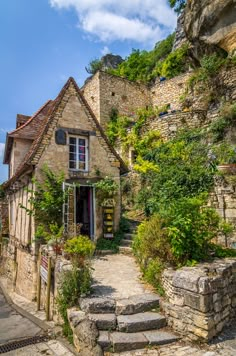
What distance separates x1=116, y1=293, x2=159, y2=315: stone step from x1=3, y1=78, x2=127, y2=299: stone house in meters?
4.64

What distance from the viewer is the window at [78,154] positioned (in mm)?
10133

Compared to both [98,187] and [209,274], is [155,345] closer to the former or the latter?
[209,274]

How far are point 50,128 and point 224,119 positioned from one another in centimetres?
868

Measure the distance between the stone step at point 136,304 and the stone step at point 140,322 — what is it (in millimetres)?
107

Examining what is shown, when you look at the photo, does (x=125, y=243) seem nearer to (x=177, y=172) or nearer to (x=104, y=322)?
(x=177, y=172)

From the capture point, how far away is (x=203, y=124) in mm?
14633

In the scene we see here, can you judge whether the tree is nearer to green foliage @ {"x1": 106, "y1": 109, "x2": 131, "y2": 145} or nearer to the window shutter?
green foliage @ {"x1": 106, "y1": 109, "x2": 131, "y2": 145}

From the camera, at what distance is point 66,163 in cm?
987

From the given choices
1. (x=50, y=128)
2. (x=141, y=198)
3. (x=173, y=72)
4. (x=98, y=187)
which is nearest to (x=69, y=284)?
(x=98, y=187)

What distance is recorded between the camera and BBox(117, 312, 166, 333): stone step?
4434 mm

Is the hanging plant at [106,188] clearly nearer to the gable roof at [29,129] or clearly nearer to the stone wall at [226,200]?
the stone wall at [226,200]

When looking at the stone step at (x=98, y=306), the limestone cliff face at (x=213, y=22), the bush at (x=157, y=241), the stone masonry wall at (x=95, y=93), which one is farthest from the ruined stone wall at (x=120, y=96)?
the stone step at (x=98, y=306)

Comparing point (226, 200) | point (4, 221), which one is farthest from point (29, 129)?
point (226, 200)

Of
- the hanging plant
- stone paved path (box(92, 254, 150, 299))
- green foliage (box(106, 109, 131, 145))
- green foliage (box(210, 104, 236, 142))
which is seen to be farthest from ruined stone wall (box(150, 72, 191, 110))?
stone paved path (box(92, 254, 150, 299))
